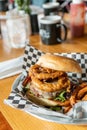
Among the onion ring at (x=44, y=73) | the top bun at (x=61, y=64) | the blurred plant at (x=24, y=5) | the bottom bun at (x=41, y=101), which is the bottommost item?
the bottom bun at (x=41, y=101)

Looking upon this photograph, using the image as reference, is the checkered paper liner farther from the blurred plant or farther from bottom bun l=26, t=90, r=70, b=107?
the blurred plant

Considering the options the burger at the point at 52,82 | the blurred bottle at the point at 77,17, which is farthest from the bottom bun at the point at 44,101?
the blurred bottle at the point at 77,17

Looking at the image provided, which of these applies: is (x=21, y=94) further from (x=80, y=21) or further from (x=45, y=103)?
(x=80, y=21)

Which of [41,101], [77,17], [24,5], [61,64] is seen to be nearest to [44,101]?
[41,101]

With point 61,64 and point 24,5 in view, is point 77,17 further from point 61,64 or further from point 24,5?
point 61,64

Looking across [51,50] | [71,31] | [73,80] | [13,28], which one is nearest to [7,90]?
[73,80]

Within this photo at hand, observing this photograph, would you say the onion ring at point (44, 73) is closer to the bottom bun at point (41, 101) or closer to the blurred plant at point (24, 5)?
the bottom bun at point (41, 101)
